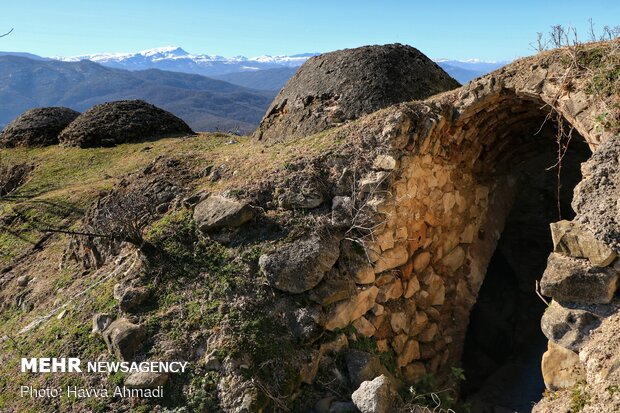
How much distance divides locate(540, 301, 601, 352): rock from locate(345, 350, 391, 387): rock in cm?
187

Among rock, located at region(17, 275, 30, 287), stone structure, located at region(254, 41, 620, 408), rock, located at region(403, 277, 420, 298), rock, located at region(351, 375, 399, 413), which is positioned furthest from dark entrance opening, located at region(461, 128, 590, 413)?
rock, located at region(17, 275, 30, 287)

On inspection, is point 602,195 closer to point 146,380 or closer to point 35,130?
point 146,380

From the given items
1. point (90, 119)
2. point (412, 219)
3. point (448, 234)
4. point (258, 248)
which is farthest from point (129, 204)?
point (90, 119)

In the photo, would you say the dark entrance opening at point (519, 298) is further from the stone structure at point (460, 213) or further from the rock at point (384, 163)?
the rock at point (384, 163)

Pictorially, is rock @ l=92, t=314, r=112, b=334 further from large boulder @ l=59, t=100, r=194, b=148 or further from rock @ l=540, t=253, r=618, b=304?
large boulder @ l=59, t=100, r=194, b=148

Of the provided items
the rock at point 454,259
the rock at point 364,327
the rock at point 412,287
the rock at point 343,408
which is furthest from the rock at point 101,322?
the rock at point 454,259

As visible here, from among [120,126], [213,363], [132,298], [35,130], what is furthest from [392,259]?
[35,130]

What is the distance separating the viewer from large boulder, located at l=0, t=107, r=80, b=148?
16812mm

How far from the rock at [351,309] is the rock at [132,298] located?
2.25 metres

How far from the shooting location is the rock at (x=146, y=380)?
16.3 ft

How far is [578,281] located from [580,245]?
37cm

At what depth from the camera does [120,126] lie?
1563 centimetres

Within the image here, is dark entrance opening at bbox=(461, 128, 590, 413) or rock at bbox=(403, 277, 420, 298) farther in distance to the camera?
dark entrance opening at bbox=(461, 128, 590, 413)

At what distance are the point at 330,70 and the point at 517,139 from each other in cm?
400
